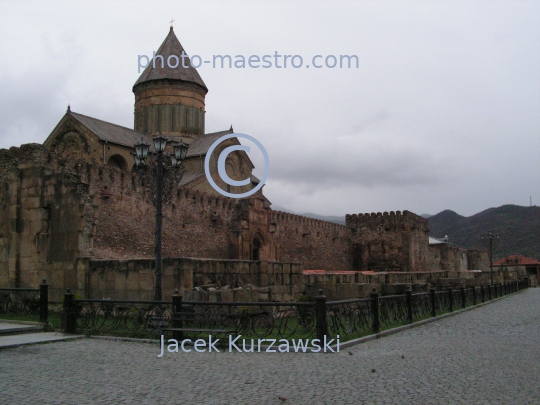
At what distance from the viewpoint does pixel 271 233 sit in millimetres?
21047

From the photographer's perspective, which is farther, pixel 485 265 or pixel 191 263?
pixel 485 265

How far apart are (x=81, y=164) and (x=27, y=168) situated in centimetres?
293

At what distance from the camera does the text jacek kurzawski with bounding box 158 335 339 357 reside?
8336 mm

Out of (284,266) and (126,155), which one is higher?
(126,155)

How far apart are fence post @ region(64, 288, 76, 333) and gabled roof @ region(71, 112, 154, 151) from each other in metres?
19.3

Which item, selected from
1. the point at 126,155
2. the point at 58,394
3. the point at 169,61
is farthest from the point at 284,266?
the point at 169,61

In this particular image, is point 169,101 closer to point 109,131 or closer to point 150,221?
point 109,131

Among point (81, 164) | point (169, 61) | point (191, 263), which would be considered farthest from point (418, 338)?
point (169, 61)

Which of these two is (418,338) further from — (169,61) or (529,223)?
(529,223)

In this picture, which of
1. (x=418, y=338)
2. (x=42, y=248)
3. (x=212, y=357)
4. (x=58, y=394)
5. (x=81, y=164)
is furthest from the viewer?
(x=81, y=164)

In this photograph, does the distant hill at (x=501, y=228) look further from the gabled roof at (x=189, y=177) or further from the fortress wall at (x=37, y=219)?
the fortress wall at (x=37, y=219)

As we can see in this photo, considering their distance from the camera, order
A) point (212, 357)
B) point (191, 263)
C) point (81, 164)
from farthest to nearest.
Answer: point (81, 164)
point (191, 263)
point (212, 357)

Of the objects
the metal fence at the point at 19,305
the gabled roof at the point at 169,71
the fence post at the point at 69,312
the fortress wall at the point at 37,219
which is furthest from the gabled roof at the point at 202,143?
the fence post at the point at 69,312

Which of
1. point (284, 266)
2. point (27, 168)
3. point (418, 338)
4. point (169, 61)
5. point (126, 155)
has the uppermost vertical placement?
point (169, 61)
